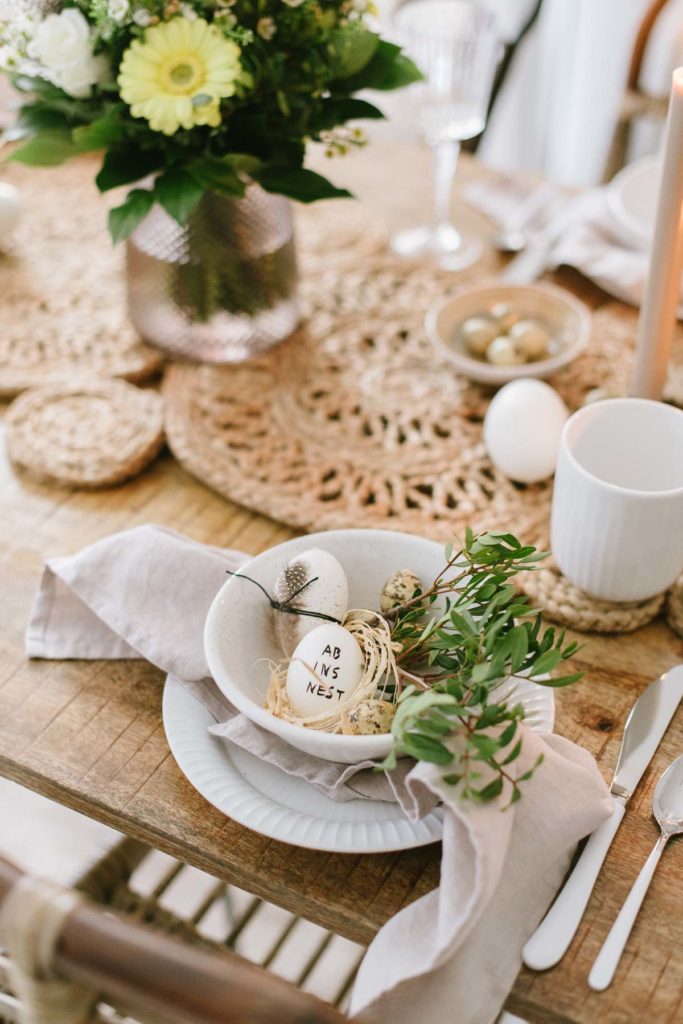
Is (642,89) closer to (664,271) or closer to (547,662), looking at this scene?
(664,271)

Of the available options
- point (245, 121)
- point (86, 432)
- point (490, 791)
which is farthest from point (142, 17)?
point (490, 791)

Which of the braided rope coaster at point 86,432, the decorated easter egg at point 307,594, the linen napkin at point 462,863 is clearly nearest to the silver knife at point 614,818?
the linen napkin at point 462,863

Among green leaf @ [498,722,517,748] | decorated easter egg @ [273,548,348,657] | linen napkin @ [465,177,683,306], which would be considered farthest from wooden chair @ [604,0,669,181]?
green leaf @ [498,722,517,748]

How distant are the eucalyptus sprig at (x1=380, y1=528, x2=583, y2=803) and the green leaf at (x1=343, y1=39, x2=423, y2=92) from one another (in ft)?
1.68

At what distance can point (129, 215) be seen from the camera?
0.89m

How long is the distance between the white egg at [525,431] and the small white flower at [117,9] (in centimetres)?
45

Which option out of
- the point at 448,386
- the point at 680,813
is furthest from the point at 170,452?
the point at 680,813

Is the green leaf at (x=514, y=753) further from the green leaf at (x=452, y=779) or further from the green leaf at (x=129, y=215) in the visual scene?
the green leaf at (x=129, y=215)

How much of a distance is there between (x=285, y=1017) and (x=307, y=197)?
0.73m

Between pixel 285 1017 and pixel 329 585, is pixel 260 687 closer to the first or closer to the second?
pixel 329 585

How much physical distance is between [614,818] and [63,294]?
32.8 inches

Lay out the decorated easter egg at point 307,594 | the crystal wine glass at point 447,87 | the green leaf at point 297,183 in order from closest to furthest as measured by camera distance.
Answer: the decorated easter egg at point 307,594
the green leaf at point 297,183
the crystal wine glass at point 447,87

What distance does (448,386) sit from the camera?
Result: 3.36 feet

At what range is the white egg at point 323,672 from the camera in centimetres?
63
